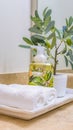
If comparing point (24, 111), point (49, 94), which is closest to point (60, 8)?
point (49, 94)

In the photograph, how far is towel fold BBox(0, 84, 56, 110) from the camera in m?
0.62

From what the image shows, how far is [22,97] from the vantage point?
63 cm

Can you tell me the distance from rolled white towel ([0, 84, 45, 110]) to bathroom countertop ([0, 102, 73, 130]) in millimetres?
40

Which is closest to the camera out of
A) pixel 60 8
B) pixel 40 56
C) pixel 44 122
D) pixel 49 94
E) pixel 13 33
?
pixel 44 122

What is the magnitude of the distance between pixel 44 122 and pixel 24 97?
9 cm

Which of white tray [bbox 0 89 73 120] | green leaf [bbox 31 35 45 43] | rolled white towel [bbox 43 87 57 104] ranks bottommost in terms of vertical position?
white tray [bbox 0 89 73 120]

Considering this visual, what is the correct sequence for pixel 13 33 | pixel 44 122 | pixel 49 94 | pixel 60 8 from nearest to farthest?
1. pixel 44 122
2. pixel 49 94
3. pixel 13 33
4. pixel 60 8

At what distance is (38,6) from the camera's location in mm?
1137

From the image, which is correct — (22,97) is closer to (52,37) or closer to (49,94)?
(49,94)

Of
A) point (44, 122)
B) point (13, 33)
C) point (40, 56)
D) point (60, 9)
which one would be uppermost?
point (60, 9)

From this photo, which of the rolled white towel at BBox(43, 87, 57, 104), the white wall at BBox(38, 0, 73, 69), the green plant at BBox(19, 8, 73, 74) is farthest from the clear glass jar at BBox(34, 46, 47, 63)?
the white wall at BBox(38, 0, 73, 69)

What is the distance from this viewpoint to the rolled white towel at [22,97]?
0.62 metres

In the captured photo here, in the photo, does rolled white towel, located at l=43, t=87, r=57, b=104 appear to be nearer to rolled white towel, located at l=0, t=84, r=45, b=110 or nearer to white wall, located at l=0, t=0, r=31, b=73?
rolled white towel, located at l=0, t=84, r=45, b=110

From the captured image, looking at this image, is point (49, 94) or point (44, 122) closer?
point (44, 122)
